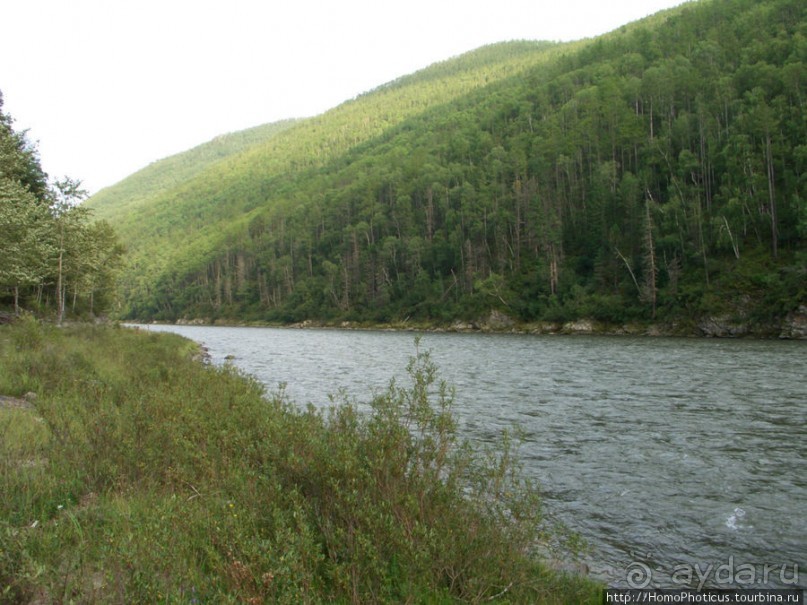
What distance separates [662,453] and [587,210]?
73845 mm

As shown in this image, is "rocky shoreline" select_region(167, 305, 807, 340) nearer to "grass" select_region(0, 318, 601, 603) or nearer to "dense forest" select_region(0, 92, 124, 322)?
"dense forest" select_region(0, 92, 124, 322)

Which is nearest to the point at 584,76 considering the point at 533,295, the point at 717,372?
the point at 533,295

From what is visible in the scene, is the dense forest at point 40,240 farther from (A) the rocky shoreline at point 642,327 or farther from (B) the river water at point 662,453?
(A) the rocky shoreline at point 642,327

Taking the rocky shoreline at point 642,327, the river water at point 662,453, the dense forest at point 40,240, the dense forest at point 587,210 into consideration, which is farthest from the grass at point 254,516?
the dense forest at point 587,210

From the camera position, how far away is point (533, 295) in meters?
72.8

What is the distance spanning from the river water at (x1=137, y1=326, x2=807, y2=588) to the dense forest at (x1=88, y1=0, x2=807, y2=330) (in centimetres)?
3378

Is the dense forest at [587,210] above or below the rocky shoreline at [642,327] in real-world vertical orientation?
above

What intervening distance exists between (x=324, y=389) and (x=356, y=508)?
17.3 meters

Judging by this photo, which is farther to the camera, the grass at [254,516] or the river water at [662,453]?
the river water at [662,453]

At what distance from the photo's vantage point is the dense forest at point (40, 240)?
72.5ft

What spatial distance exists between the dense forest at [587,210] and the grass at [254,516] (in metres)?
52.0

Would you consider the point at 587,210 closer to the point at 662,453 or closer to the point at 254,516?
the point at 662,453

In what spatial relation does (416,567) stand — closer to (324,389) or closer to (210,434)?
(210,434)

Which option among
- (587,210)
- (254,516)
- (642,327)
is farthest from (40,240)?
(587,210)
